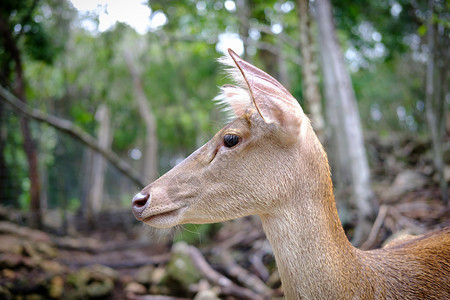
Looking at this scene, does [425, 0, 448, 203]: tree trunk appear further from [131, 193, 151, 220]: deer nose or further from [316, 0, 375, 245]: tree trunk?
[131, 193, 151, 220]: deer nose

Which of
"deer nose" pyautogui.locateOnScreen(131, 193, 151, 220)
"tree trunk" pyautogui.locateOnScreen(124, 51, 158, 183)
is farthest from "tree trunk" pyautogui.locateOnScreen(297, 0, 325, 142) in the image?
"tree trunk" pyautogui.locateOnScreen(124, 51, 158, 183)

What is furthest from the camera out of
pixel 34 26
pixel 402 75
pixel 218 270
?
pixel 402 75

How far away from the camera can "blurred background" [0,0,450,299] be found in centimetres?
462

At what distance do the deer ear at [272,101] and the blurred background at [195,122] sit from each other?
0.68 meters

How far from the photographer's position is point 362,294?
184cm

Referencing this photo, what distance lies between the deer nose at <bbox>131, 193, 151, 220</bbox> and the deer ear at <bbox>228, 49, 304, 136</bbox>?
0.80m

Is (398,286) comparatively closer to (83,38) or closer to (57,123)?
(57,123)

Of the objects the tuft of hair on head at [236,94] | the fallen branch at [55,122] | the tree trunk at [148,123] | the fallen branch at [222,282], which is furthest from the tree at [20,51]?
the tuft of hair on head at [236,94]

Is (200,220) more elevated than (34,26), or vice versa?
(34,26)

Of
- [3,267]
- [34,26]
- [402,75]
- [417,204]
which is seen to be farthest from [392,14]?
[3,267]

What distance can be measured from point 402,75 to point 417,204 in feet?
47.1

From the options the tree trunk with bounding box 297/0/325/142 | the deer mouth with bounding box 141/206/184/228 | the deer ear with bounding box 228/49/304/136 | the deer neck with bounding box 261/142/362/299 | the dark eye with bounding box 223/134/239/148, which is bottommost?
the deer neck with bounding box 261/142/362/299

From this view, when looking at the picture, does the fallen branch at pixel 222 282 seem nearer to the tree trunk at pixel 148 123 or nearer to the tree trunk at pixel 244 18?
the tree trunk at pixel 244 18

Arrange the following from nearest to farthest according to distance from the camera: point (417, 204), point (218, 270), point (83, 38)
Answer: point (417, 204), point (218, 270), point (83, 38)
